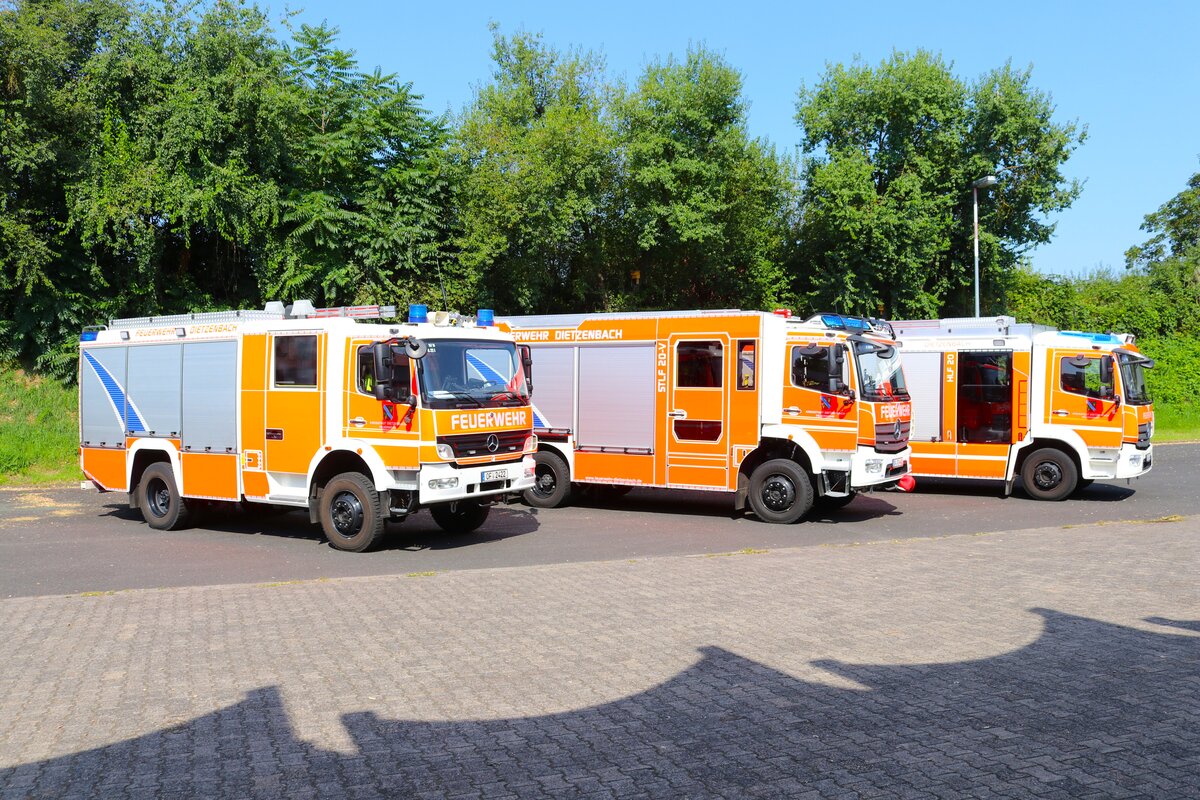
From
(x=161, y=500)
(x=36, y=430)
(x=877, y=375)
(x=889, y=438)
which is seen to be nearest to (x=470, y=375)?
(x=161, y=500)

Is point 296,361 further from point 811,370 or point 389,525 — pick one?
point 811,370

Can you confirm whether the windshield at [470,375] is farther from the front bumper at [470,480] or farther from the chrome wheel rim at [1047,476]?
the chrome wheel rim at [1047,476]

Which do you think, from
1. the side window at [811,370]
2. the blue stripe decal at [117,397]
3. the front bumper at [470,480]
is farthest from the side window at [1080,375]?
the blue stripe decal at [117,397]

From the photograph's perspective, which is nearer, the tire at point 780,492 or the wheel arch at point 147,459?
the wheel arch at point 147,459

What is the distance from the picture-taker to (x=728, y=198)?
31.7 meters

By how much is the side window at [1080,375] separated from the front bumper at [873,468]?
4.40m

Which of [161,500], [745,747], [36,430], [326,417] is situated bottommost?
[745,747]

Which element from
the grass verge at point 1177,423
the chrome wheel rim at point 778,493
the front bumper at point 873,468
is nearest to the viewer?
the front bumper at point 873,468

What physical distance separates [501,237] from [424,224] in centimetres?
206

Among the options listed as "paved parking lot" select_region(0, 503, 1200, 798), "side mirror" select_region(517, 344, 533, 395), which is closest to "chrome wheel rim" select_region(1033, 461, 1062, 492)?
"paved parking lot" select_region(0, 503, 1200, 798)

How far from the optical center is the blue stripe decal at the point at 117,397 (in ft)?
45.8

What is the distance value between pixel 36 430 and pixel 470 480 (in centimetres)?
1426

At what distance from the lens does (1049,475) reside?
17.1 meters

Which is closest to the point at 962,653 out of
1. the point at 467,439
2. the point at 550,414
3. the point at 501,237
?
the point at 467,439
